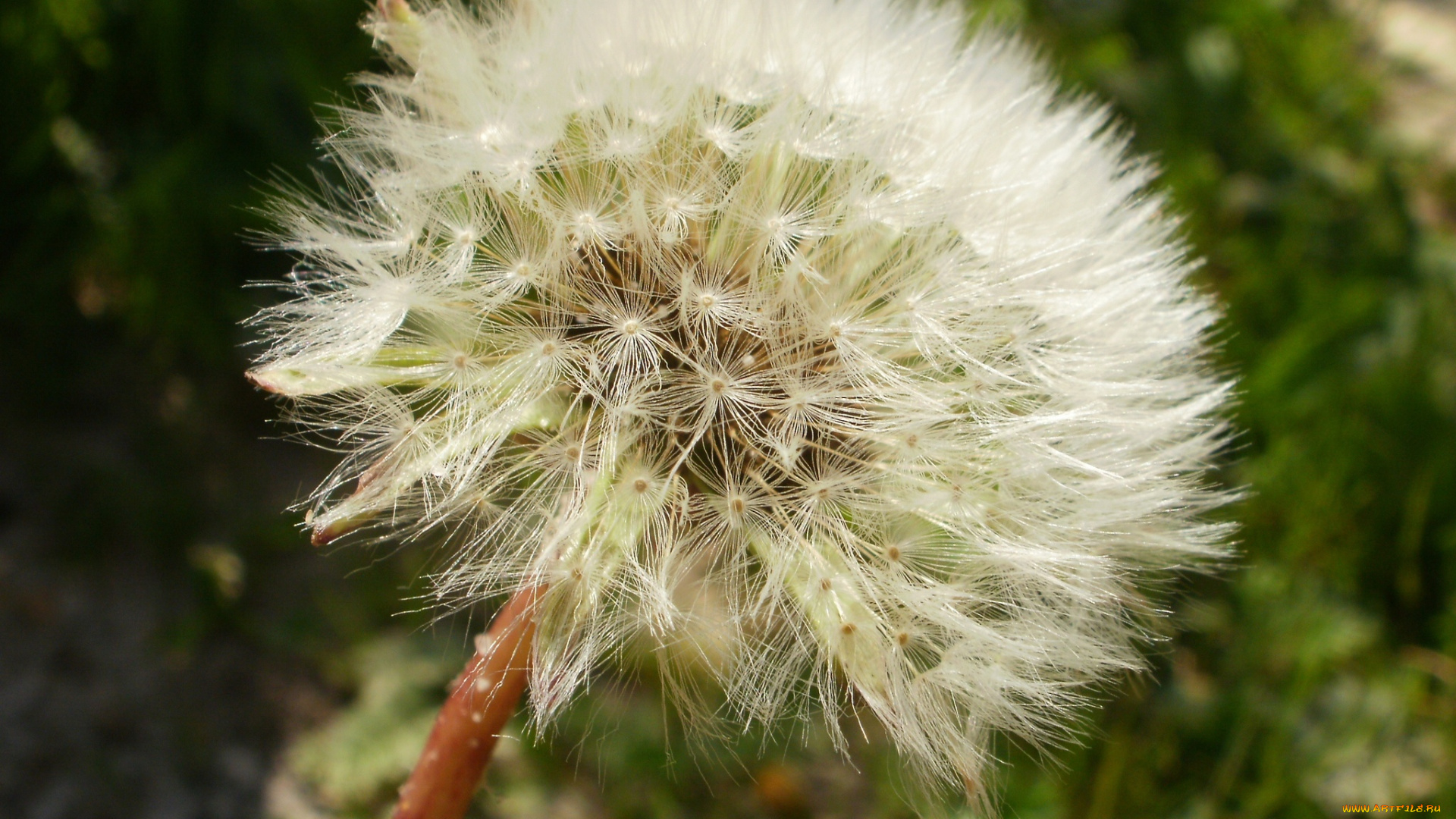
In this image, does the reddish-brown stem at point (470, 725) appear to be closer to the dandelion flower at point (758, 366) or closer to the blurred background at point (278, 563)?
the dandelion flower at point (758, 366)

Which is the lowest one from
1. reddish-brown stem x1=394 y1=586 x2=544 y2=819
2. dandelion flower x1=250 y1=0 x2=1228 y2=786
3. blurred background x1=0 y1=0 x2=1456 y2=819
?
blurred background x1=0 y1=0 x2=1456 y2=819

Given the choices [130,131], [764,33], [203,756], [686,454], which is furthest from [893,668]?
[130,131]

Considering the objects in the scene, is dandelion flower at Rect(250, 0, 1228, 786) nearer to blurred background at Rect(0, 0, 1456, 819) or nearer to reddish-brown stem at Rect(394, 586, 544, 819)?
reddish-brown stem at Rect(394, 586, 544, 819)

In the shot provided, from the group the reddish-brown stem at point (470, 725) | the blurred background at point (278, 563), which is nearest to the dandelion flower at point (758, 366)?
the reddish-brown stem at point (470, 725)

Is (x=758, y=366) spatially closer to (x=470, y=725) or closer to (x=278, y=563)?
(x=470, y=725)

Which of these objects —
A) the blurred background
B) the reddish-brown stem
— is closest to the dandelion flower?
the reddish-brown stem

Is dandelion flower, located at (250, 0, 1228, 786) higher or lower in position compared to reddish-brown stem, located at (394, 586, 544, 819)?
higher
